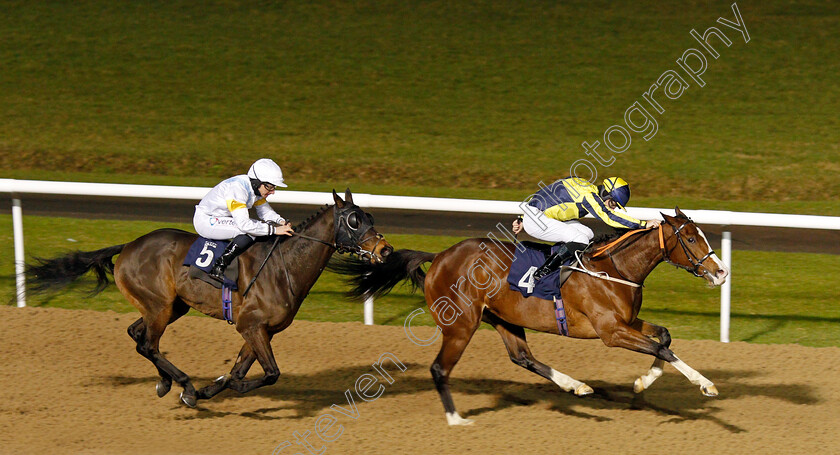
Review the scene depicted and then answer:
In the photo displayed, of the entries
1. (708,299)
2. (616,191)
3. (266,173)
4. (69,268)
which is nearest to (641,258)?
(616,191)

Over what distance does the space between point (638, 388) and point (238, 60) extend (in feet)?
51.0

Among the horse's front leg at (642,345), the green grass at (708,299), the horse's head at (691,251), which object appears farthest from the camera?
the green grass at (708,299)

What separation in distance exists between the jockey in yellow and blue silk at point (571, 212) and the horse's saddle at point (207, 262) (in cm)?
170

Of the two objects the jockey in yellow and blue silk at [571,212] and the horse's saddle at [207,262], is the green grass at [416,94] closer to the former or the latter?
the jockey in yellow and blue silk at [571,212]

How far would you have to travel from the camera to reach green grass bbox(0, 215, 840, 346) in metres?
7.29

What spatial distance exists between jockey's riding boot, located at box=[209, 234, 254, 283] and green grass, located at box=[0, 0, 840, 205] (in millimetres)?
7480

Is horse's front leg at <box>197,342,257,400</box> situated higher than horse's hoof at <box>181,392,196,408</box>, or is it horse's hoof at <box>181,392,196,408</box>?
horse's front leg at <box>197,342,257,400</box>

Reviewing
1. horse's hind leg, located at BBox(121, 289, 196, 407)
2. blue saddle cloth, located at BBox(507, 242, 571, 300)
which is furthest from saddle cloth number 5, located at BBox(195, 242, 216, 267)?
blue saddle cloth, located at BBox(507, 242, 571, 300)

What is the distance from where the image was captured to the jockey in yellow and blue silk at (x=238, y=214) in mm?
5551

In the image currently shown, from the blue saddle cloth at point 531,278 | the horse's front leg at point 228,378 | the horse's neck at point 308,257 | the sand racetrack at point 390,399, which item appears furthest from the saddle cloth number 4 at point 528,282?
the horse's front leg at point 228,378

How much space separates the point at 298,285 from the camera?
5.56m

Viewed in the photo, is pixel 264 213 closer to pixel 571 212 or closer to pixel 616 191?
pixel 571 212

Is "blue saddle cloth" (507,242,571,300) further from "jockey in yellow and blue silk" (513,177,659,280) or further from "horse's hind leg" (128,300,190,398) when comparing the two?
"horse's hind leg" (128,300,190,398)

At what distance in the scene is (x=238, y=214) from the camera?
5.53 metres
